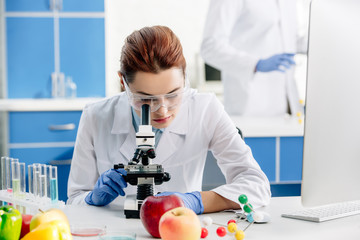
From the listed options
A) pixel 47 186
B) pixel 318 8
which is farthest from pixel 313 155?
pixel 47 186

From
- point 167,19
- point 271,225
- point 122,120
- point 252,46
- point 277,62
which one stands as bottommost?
point 271,225

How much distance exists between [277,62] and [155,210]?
2.27 meters

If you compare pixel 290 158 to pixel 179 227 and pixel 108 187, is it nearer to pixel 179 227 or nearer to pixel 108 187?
pixel 108 187

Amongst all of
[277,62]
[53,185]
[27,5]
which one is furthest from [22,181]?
[27,5]

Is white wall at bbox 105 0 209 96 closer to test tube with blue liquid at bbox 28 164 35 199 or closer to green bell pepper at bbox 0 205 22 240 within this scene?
test tube with blue liquid at bbox 28 164 35 199

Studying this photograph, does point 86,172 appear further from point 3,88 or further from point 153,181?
point 3,88

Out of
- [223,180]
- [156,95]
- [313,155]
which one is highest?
[156,95]

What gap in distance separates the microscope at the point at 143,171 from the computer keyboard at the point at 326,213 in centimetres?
38

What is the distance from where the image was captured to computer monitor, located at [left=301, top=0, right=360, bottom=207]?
1141mm

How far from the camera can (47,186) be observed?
1505mm

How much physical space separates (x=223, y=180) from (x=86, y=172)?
1.93 feet

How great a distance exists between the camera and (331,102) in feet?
3.80

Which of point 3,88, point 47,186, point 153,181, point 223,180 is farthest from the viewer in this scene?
point 3,88

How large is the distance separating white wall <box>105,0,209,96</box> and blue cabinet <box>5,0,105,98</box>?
0.78 meters
